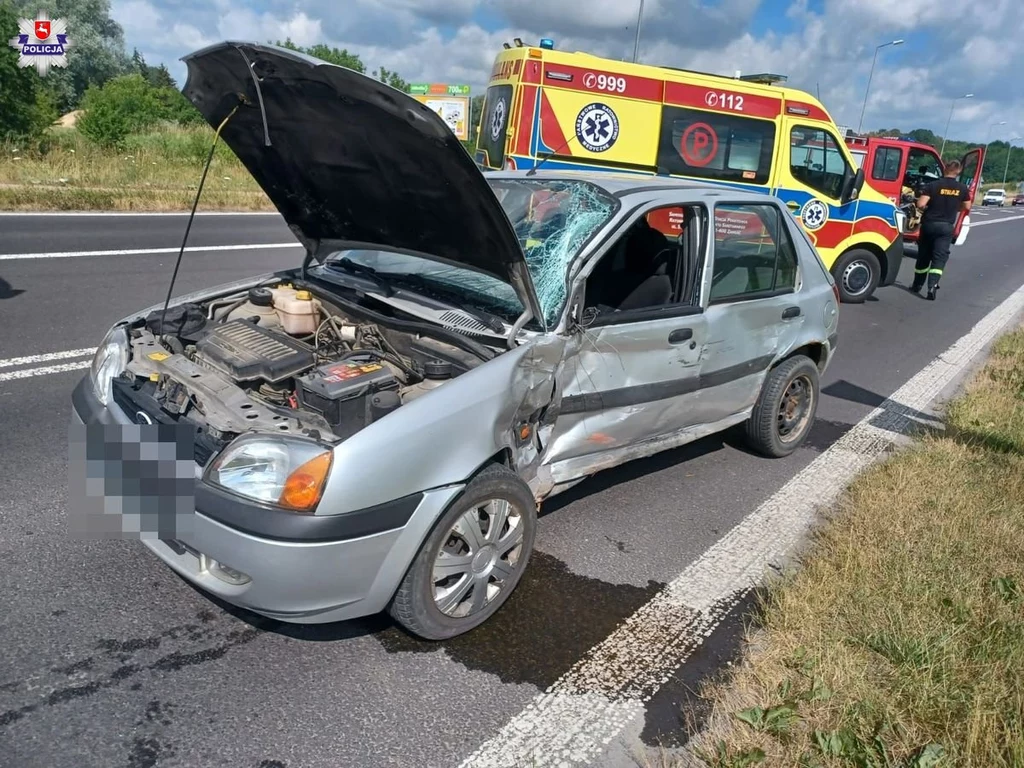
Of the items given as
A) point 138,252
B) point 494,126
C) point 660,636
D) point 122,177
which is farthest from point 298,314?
point 122,177

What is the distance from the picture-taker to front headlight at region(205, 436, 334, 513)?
2.52 m

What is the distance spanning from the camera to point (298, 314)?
3643mm

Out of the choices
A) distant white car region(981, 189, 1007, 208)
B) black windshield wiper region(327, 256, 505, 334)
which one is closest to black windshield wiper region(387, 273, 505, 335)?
black windshield wiper region(327, 256, 505, 334)

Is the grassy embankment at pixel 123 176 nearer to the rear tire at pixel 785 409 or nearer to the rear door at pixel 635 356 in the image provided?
the rear door at pixel 635 356

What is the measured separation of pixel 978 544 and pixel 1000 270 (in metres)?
16.8

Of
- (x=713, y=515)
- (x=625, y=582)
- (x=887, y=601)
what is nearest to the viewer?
(x=887, y=601)

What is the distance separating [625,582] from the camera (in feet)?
11.8

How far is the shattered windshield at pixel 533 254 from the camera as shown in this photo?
354cm

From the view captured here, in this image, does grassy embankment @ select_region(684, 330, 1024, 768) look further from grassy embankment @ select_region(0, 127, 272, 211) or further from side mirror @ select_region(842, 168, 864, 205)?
grassy embankment @ select_region(0, 127, 272, 211)

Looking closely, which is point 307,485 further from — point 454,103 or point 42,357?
point 454,103

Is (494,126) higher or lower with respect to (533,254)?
higher

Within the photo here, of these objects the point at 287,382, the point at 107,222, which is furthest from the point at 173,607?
the point at 107,222

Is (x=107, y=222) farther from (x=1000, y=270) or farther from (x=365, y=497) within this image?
(x=1000, y=270)

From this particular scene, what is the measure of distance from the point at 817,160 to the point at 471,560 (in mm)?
9813
